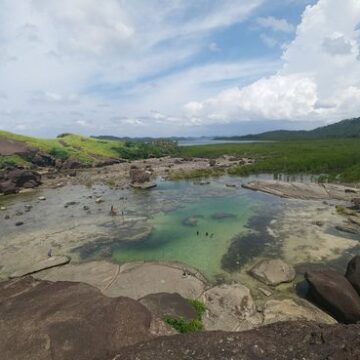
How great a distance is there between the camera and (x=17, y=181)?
6906cm

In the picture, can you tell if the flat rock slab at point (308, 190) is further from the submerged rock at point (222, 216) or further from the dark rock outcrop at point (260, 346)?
the dark rock outcrop at point (260, 346)

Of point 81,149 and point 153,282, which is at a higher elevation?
point 81,149

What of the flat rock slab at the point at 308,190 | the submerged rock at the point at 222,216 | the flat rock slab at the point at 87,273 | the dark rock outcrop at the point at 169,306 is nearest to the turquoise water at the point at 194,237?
the submerged rock at the point at 222,216

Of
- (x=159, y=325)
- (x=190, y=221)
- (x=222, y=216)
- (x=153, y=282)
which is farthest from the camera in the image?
(x=222, y=216)

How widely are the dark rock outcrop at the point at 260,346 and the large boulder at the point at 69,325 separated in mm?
1427

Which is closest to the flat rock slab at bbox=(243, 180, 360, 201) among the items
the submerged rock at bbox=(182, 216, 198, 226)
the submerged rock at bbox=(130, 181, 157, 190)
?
the submerged rock at bbox=(182, 216, 198, 226)

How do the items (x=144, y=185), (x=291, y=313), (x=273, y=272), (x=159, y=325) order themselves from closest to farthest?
(x=159, y=325)
(x=291, y=313)
(x=273, y=272)
(x=144, y=185)

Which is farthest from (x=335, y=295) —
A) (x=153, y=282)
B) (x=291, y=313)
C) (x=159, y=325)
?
(x=153, y=282)

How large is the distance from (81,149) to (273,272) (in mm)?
103056

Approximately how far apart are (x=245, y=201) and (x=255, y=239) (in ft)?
55.9

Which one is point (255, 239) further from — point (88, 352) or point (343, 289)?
point (88, 352)

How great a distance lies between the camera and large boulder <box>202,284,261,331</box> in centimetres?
→ 1923

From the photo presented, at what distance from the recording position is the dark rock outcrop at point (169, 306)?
1870cm

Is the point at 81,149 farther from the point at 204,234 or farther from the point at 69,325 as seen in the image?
the point at 69,325
